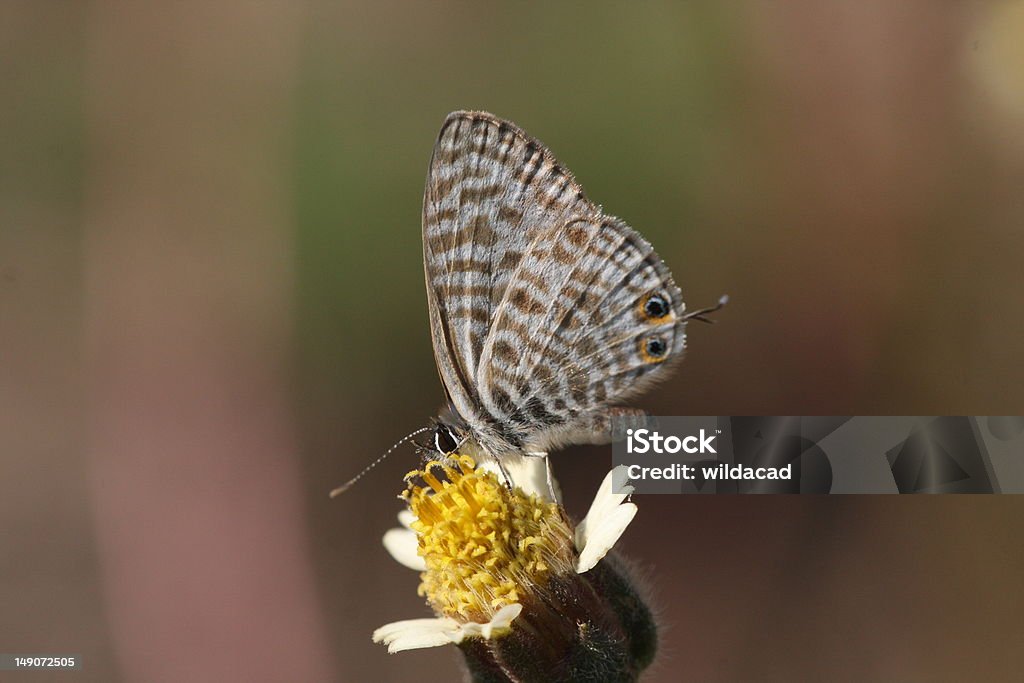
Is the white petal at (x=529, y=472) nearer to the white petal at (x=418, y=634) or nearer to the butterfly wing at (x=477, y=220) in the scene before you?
the butterfly wing at (x=477, y=220)

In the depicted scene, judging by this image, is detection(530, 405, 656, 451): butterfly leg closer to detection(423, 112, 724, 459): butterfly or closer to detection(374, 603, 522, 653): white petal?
detection(423, 112, 724, 459): butterfly

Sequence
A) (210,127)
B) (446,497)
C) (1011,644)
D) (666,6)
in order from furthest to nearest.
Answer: (210,127)
(666,6)
(1011,644)
(446,497)

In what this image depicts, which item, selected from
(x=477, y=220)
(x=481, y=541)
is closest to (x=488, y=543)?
(x=481, y=541)

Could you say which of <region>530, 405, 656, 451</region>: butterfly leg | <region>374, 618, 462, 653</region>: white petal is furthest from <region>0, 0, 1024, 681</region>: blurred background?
<region>374, 618, 462, 653</region>: white petal

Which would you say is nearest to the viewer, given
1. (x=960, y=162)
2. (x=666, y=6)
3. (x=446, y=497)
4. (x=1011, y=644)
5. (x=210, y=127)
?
(x=446, y=497)

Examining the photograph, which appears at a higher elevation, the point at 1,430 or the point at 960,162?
the point at 960,162

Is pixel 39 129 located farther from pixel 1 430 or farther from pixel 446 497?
pixel 446 497

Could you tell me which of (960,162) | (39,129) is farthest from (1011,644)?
(39,129)

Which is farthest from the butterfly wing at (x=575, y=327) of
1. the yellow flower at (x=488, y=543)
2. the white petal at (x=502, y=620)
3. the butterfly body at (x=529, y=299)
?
the white petal at (x=502, y=620)
